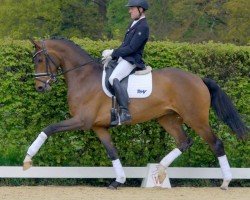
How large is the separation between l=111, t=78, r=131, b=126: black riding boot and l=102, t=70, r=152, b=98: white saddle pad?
0.14 m

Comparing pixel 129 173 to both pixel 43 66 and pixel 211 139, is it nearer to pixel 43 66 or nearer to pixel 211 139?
pixel 211 139

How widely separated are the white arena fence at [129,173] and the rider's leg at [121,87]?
0.96 metres

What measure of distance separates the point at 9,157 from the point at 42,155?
0.51 m

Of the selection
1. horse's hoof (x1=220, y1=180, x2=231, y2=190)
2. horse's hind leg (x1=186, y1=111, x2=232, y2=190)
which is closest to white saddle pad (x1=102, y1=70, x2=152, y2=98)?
horse's hind leg (x1=186, y1=111, x2=232, y2=190)

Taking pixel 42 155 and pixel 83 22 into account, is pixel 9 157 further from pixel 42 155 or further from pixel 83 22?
pixel 83 22

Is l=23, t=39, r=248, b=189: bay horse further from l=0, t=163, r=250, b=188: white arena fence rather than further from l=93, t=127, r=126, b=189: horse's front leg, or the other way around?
l=0, t=163, r=250, b=188: white arena fence

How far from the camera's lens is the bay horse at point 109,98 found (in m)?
11.1

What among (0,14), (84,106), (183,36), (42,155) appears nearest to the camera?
(84,106)

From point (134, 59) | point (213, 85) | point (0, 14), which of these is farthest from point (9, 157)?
point (0, 14)

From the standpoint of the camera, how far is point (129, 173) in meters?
11.7

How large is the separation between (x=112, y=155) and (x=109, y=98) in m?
0.82

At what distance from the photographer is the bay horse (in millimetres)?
11070

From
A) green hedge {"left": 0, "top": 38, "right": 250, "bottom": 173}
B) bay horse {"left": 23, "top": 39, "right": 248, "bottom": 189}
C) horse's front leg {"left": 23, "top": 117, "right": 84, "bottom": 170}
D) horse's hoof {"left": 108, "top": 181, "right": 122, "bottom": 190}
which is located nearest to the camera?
horse's front leg {"left": 23, "top": 117, "right": 84, "bottom": 170}

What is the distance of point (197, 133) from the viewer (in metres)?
11.4
